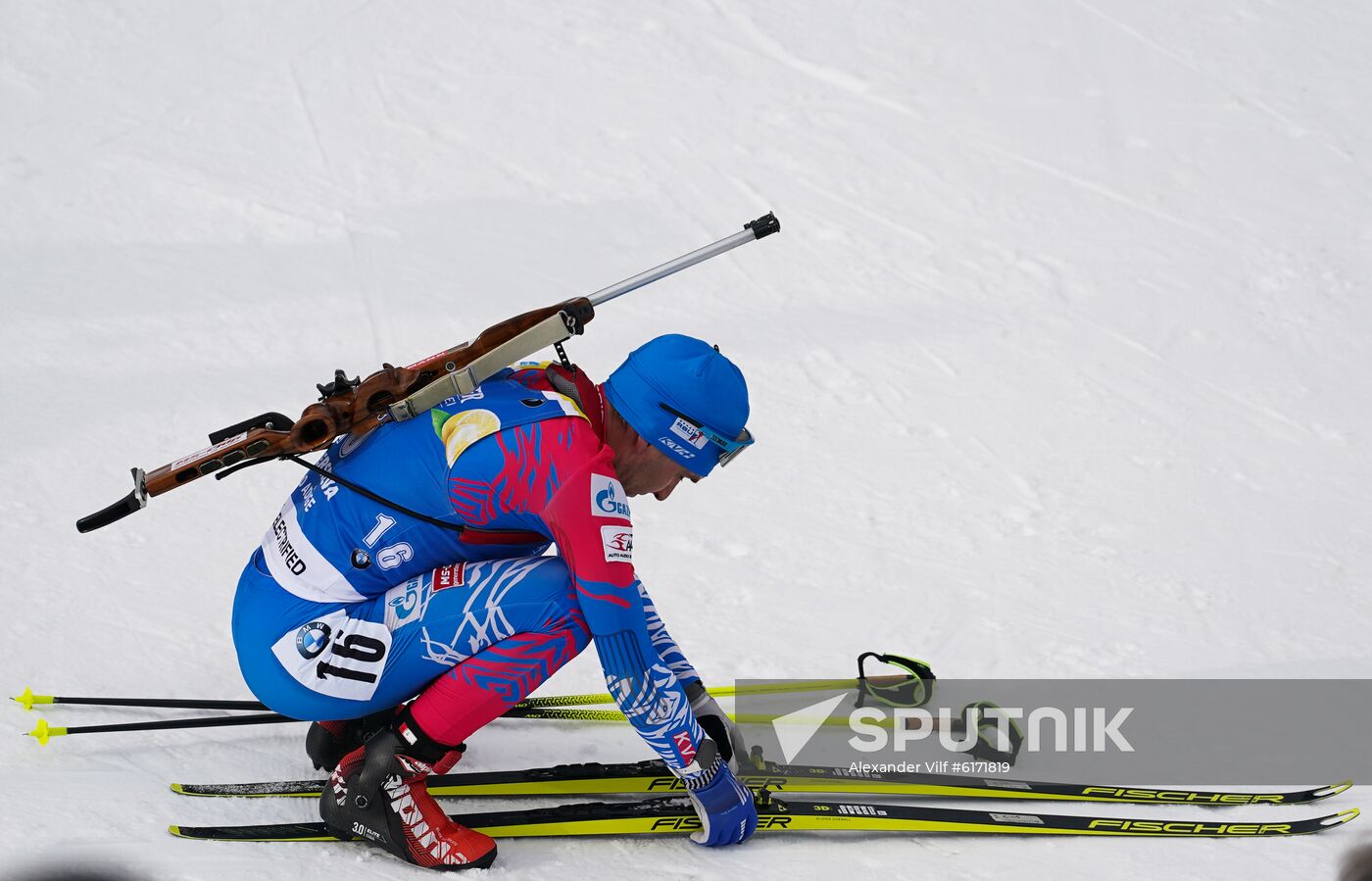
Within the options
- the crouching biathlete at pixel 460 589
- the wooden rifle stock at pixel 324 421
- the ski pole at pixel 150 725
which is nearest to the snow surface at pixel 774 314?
the ski pole at pixel 150 725

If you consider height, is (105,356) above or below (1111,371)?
above

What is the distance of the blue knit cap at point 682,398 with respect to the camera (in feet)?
10.5

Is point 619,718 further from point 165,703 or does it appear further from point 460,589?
point 165,703

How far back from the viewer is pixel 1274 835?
3541 mm

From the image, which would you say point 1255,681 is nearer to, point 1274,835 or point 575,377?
point 1274,835

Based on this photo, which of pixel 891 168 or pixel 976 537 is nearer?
pixel 976 537

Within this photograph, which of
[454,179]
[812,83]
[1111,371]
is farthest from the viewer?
[812,83]

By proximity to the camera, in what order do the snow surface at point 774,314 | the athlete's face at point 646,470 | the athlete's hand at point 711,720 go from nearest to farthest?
the athlete's face at point 646,470, the athlete's hand at point 711,720, the snow surface at point 774,314

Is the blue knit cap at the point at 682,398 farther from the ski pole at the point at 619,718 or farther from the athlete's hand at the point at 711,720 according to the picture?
the ski pole at the point at 619,718

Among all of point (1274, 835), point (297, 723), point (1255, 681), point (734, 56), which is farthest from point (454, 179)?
point (1274, 835)

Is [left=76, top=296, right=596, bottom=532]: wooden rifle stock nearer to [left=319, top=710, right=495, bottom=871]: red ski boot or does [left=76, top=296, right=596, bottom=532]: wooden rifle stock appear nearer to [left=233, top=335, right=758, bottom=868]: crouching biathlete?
[left=233, top=335, right=758, bottom=868]: crouching biathlete

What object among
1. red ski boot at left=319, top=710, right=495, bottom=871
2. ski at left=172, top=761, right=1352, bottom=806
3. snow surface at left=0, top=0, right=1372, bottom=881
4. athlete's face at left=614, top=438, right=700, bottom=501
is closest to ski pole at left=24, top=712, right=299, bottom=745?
snow surface at left=0, top=0, right=1372, bottom=881

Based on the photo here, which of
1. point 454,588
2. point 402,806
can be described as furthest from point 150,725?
point 454,588

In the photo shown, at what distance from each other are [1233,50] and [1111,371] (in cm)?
431
